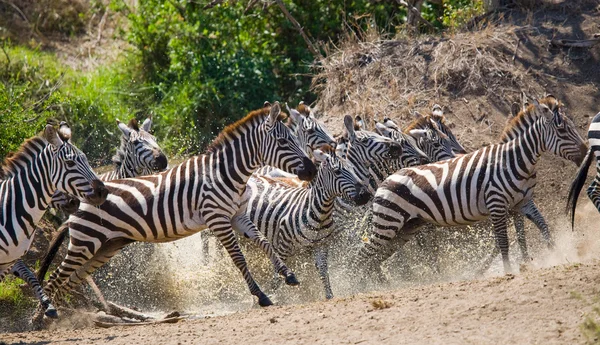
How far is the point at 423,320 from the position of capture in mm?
7504

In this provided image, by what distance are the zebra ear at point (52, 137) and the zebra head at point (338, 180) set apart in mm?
3110

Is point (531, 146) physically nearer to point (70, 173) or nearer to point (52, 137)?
point (70, 173)

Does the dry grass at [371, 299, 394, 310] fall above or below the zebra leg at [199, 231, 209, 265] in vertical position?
below

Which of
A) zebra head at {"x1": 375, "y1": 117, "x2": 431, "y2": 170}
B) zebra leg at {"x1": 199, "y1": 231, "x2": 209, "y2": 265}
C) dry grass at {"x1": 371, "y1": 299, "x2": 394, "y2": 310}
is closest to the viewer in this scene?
dry grass at {"x1": 371, "y1": 299, "x2": 394, "y2": 310}

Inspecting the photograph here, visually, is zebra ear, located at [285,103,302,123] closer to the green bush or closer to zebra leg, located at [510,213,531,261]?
zebra leg, located at [510,213,531,261]

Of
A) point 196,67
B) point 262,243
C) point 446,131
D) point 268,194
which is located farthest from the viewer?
point 196,67

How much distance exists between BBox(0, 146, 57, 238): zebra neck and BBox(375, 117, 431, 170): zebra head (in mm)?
5066

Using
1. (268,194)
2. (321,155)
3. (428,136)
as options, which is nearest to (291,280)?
(321,155)

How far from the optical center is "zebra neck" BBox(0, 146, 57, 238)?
9242 millimetres

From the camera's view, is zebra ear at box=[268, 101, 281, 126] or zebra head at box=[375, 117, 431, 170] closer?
zebra ear at box=[268, 101, 281, 126]

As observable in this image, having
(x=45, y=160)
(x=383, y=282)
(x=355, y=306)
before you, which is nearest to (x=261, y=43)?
(x=383, y=282)

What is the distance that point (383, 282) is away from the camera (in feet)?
37.4

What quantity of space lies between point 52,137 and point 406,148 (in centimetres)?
522

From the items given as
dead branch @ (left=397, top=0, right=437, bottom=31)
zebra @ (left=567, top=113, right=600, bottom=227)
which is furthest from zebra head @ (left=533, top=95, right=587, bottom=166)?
dead branch @ (left=397, top=0, right=437, bottom=31)
